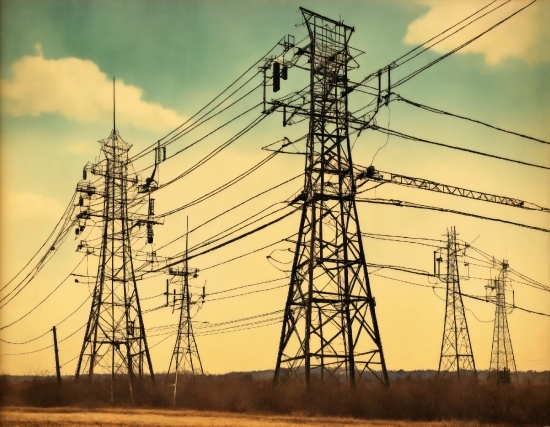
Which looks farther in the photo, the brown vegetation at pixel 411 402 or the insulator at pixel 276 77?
the insulator at pixel 276 77

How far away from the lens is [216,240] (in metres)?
28.9

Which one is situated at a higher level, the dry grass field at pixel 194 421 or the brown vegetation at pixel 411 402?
the brown vegetation at pixel 411 402

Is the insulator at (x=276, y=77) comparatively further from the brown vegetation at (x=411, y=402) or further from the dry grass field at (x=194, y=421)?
the dry grass field at (x=194, y=421)

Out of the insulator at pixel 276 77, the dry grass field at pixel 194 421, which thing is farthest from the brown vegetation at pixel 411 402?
the insulator at pixel 276 77

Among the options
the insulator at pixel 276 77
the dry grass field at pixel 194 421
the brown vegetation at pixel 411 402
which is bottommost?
the dry grass field at pixel 194 421

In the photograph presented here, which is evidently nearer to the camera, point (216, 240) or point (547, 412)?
point (547, 412)

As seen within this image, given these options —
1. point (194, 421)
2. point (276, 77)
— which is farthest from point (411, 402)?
point (276, 77)

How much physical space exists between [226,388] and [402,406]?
14163mm

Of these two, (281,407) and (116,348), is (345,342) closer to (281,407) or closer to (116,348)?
(281,407)

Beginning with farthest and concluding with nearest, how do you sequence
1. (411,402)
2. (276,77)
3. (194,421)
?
(194,421), (411,402), (276,77)

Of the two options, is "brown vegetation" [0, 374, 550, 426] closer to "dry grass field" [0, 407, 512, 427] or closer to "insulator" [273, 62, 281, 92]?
"dry grass field" [0, 407, 512, 427]

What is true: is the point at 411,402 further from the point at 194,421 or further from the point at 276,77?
the point at 276,77

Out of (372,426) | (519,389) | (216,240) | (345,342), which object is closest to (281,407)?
(345,342)

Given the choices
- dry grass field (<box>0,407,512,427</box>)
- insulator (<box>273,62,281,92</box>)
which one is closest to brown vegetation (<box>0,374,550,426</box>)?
dry grass field (<box>0,407,512,427</box>)
